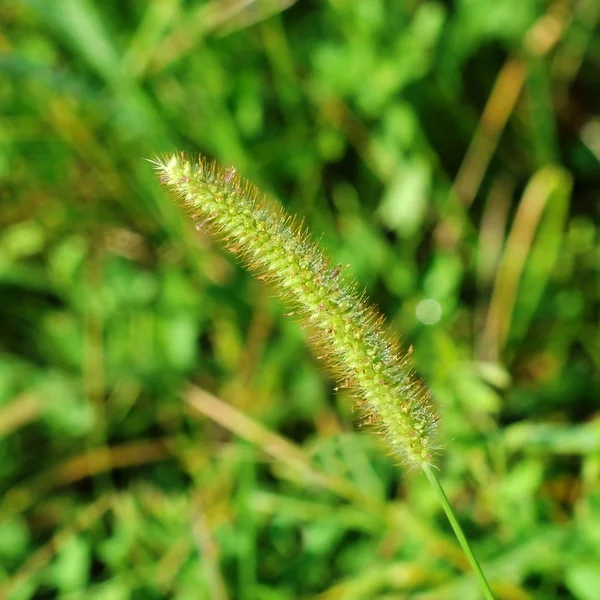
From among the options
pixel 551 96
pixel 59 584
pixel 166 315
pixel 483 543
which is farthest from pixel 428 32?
pixel 59 584

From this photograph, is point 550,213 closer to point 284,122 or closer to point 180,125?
point 284,122

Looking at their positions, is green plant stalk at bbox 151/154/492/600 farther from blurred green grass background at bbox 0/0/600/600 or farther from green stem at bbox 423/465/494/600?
blurred green grass background at bbox 0/0/600/600

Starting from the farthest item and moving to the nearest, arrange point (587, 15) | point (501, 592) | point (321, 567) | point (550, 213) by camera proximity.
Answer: point (587, 15), point (550, 213), point (321, 567), point (501, 592)

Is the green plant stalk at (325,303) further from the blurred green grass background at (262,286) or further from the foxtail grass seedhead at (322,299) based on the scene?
the blurred green grass background at (262,286)

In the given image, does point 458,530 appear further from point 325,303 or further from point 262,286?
point 262,286

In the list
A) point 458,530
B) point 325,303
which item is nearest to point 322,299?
point 325,303

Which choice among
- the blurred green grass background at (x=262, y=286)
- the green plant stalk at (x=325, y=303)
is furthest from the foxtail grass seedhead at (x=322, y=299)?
the blurred green grass background at (x=262, y=286)

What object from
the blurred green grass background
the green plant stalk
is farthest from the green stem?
the blurred green grass background

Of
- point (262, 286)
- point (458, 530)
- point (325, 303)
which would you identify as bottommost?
point (458, 530)
